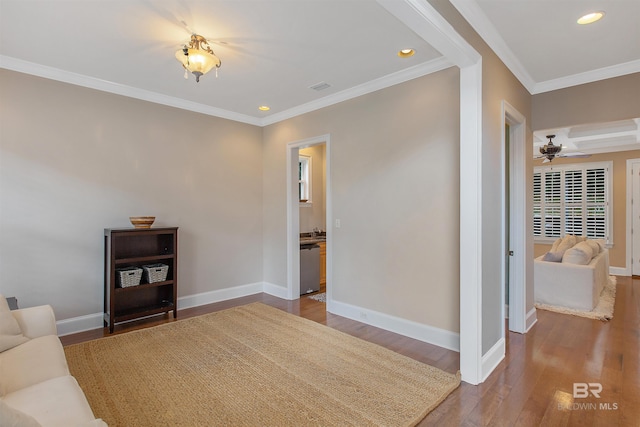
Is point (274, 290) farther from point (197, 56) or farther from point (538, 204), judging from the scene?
point (538, 204)

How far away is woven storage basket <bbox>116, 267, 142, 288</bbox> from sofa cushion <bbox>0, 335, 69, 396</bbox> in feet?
4.86

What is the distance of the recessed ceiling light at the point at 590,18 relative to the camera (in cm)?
234

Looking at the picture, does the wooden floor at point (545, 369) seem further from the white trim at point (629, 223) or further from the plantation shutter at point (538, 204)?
the plantation shutter at point (538, 204)

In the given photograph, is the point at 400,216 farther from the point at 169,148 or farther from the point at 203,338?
the point at 169,148

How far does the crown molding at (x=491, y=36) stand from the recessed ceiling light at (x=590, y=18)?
511 mm

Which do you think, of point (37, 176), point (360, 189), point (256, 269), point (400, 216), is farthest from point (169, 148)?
point (400, 216)

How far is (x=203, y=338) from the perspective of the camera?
3.31m

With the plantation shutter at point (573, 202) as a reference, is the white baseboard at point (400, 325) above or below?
below

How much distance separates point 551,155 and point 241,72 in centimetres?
530

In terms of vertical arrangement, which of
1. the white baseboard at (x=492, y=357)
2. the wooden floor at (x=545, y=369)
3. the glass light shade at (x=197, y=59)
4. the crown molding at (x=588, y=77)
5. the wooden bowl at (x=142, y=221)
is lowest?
the wooden floor at (x=545, y=369)

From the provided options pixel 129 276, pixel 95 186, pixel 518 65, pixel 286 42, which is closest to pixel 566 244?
pixel 518 65

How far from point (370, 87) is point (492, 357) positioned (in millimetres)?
2940

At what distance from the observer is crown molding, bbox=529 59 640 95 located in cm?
310

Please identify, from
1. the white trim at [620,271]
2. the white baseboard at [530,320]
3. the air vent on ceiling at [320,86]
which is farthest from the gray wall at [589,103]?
the white trim at [620,271]
